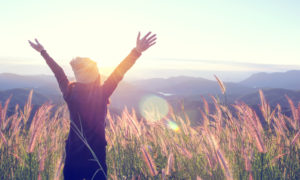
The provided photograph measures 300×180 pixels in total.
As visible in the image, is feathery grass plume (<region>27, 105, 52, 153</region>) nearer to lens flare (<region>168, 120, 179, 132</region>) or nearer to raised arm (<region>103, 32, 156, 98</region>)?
raised arm (<region>103, 32, 156, 98</region>)

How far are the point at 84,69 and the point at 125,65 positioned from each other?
409mm

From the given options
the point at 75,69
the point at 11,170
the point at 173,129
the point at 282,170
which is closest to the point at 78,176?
the point at 11,170

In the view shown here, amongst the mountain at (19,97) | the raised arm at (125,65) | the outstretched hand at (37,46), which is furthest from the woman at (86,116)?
the mountain at (19,97)

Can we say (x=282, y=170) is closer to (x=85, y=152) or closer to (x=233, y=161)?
(x=233, y=161)

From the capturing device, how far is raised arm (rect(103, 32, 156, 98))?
2588 millimetres

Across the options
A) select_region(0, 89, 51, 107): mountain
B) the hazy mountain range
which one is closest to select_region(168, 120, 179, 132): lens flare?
the hazy mountain range

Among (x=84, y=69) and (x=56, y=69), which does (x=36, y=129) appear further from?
(x=56, y=69)

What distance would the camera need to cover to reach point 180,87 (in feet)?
407

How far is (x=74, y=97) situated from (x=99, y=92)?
24cm

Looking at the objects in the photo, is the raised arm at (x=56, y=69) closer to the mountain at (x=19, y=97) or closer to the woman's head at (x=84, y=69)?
the woman's head at (x=84, y=69)

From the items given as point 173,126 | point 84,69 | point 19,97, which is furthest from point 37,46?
point 19,97

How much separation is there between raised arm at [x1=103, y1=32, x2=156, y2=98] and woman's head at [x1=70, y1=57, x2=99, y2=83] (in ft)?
0.53

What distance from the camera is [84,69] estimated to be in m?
2.43

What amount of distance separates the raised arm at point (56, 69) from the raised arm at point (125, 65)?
1.39 feet
